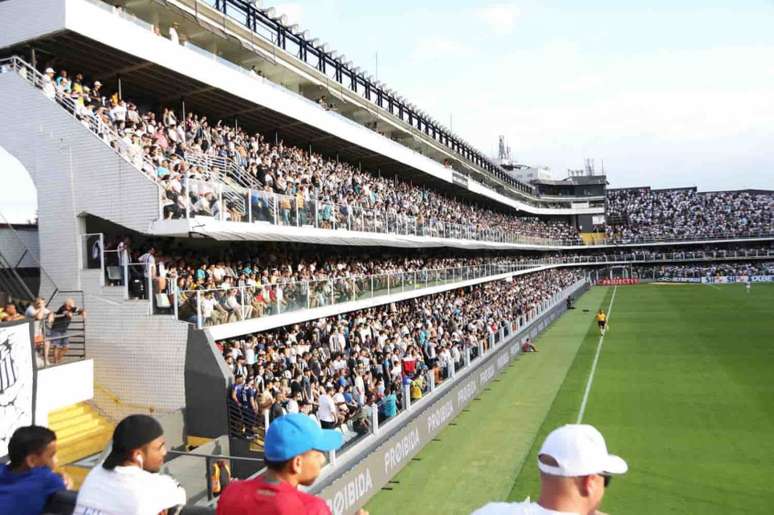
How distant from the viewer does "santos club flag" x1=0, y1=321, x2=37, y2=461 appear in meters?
8.77

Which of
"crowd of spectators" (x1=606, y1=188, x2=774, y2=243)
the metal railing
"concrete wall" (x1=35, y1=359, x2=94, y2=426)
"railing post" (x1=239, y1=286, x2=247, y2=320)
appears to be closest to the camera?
"concrete wall" (x1=35, y1=359, x2=94, y2=426)

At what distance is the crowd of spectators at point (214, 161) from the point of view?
13.3 m

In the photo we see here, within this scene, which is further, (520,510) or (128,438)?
(128,438)

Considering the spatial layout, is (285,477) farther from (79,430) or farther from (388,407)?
(388,407)

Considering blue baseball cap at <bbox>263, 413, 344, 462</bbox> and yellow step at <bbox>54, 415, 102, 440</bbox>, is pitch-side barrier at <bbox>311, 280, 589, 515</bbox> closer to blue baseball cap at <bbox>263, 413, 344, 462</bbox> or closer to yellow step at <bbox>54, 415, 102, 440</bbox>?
yellow step at <bbox>54, 415, 102, 440</bbox>

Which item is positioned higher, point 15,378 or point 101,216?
point 101,216

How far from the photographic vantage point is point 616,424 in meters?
16.5

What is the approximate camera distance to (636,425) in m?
16.4

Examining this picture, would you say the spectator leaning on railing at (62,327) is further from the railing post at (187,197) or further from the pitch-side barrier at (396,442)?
the pitch-side barrier at (396,442)

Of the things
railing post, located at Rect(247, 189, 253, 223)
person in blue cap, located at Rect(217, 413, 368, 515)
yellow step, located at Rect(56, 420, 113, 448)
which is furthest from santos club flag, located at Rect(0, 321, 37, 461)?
person in blue cap, located at Rect(217, 413, 368, 515)

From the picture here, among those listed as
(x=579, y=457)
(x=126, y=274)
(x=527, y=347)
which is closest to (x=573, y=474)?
(x=579, y=457)

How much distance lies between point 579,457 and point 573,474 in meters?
0.06

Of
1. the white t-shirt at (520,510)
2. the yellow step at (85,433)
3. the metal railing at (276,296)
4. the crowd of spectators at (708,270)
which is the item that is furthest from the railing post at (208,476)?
the crowd of spectators at (708,270)

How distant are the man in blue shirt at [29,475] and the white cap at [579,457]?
239 cm
